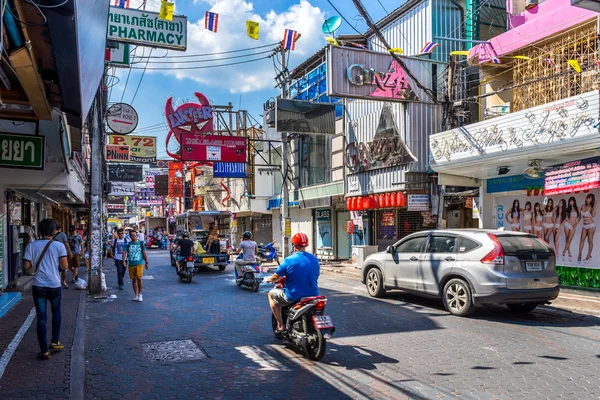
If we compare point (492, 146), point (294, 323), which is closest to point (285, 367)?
point (294, 323)

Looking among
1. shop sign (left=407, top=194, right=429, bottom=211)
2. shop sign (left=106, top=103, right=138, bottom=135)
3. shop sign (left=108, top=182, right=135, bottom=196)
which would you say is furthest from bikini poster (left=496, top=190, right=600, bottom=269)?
shop sign (left=108, top=182, right=135, bottom=196)

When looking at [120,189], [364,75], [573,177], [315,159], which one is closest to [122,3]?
[364,75]

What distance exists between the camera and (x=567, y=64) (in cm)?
1194

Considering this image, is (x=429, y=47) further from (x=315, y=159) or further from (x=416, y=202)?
(x=315, y=159)

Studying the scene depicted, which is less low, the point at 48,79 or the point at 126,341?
the point at 48,79

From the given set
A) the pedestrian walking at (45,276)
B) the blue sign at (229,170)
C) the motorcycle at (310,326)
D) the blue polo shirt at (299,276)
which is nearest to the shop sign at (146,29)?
the pedestrian walking at (45,276)

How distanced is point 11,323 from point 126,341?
8.41 ft

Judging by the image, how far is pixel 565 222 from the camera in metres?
12.2

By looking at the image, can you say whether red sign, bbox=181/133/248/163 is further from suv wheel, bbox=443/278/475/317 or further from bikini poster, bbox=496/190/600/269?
suv wheel, bbox=443/278/475/317

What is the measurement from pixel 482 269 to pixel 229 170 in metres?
18.3

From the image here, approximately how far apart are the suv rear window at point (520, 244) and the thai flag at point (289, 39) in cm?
1354

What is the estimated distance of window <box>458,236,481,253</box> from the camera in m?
9.34

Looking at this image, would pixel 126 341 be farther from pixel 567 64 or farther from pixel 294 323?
pixel 567 64

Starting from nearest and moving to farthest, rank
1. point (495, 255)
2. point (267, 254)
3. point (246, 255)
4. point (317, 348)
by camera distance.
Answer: point (317, 348) → point (495, 255) → point (246, 255) → point (267, 254)
